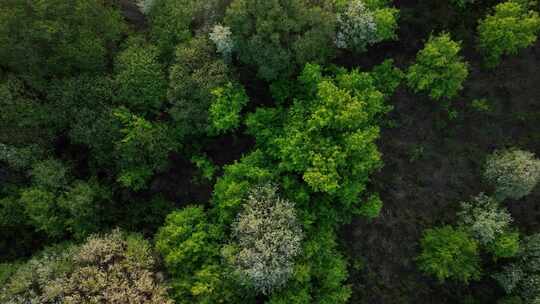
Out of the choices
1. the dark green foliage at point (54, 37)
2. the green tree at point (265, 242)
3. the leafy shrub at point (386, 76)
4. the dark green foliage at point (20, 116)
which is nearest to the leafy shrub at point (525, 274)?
the leafy shrub at point (386, 76)

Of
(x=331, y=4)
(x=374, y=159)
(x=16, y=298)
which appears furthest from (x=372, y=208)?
(x=16, y=298)

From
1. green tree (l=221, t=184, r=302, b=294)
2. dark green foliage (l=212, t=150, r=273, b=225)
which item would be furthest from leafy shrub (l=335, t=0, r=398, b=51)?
green tree (l=221, t=184, r=302, b=294)

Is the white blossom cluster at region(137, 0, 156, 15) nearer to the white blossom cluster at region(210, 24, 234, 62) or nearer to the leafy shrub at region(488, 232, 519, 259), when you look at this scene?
the white blossom cluster at region(210, 24, 234, 62)

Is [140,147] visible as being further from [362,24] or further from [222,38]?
[362,24]

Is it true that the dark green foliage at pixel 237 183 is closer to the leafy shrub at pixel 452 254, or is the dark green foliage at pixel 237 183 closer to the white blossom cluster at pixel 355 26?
the white blossom cluster at pixel 355 26

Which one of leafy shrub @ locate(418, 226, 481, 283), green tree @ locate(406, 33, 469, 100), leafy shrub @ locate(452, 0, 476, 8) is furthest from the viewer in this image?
leafy shrub @ locate(452, 0, 476, 8)

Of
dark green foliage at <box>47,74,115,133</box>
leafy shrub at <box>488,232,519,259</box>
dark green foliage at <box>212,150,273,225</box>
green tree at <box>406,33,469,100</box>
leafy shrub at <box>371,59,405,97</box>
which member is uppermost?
green tree at <box>406,33,469,100</box>

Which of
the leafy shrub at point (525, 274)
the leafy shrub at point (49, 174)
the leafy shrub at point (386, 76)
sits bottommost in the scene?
the leafy shrub at point (525, 274)

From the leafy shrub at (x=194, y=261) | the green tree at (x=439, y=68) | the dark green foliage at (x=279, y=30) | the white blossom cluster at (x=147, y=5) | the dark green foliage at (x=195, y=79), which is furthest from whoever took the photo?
the white blossom cluster at (x=147, y=5)
